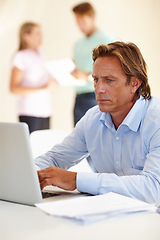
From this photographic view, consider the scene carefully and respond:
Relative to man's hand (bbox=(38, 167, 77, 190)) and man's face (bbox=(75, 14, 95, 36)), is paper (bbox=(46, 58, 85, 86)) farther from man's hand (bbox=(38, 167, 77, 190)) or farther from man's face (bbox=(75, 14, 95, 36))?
man's hand (bbox=(38, 167, 77, 190))

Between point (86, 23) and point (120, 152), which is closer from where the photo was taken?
point (120, 152)

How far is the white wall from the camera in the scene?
160 inches

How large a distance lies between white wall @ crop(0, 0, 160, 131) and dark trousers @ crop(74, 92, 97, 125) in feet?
3.49

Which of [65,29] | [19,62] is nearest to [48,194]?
[19,62]

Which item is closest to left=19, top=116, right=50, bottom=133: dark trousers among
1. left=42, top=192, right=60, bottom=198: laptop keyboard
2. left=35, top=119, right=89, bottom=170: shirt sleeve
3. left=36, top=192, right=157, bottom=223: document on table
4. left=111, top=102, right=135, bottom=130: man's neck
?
left=35, top=119, right=89, bottom=170: shirt sleeve

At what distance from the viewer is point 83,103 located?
317cm

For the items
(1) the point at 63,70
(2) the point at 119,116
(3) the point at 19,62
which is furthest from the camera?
(3) the point at 19,62

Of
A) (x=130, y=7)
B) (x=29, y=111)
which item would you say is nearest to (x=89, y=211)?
(x=29, y=111)

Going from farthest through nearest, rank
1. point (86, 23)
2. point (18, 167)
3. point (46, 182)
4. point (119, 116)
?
point (86, 23) → point (119, 116) → point (46, 182) → point (18, 167)

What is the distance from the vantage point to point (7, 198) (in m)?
1.21

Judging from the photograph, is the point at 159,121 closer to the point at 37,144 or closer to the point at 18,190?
the point at 18,190

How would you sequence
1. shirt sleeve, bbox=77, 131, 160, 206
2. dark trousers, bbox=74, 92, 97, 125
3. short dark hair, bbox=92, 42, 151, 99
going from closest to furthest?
shirt sleeve, bbox=77, 131, 160, 206, short dark hair, bbox=92, 42, 151, 99, dark trousers, bbox=74, 92, 97, 125

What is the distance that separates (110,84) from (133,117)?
175 millimetres

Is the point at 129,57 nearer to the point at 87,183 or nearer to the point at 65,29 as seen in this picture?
the point at 87,183
